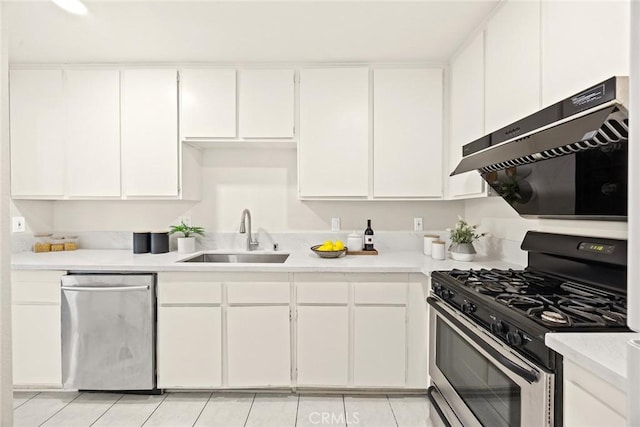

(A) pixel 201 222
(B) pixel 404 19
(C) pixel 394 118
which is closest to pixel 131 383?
(A) pixel 201 222

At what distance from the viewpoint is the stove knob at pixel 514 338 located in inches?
42.2

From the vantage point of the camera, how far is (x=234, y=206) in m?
2.92

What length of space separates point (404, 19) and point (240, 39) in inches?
41.8

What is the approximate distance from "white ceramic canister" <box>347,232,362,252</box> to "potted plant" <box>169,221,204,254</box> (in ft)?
4.01

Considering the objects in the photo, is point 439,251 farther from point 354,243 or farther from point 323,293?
point 323,293

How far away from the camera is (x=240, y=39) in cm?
223

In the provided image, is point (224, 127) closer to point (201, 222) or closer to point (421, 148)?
point (201, 222)

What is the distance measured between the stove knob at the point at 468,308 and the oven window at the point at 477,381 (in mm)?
139

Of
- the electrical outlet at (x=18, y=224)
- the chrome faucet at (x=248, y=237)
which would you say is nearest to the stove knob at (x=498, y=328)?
the chrome faucet at (x=248, y=237)

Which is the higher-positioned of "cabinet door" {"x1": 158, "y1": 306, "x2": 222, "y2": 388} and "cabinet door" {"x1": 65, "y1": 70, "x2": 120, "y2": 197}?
"cabinet door" {"x1": 65, "y1": 70, "x2": 120, "y2": 197}

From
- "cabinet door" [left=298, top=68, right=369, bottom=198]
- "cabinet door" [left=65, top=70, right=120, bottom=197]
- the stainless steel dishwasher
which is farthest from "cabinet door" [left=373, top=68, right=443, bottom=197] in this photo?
"cabinet door" [left=65, top=70, right=120, bottom=197]

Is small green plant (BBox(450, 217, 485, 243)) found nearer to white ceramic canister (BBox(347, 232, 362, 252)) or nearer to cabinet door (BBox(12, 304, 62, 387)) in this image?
white ceramic canister (BBox(347, 232, 362, 252))

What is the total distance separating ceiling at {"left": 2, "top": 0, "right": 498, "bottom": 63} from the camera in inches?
74.7

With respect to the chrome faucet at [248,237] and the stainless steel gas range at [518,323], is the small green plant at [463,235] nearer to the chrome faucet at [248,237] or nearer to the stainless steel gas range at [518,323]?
the stainless steel gas range at [518,323]
